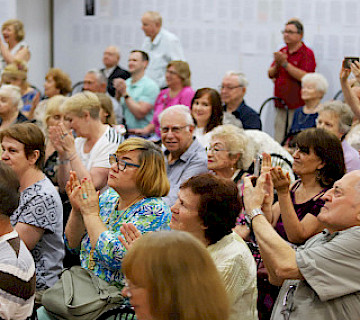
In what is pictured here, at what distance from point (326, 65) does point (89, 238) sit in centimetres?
507

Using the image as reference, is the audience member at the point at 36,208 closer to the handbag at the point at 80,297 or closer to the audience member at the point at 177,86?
the handbag at the point at 80,297

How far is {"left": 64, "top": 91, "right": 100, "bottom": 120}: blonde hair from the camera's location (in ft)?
14.7

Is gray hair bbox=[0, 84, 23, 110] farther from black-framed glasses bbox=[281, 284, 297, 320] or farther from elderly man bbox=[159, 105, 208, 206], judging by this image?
black-framed glasses bbox=[281, 284, 297, 320]

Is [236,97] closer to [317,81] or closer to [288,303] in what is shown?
[317,81]

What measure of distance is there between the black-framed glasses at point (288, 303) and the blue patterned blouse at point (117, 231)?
617 millimetres

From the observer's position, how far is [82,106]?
14.7 ft

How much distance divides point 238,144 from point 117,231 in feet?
4.66

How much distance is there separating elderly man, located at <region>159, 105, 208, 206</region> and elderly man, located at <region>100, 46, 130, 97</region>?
369cm

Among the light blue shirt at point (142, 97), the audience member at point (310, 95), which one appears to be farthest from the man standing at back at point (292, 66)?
the light blue shirt at point (142, 97)

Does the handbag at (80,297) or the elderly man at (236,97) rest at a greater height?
the elderly man at (236,97)

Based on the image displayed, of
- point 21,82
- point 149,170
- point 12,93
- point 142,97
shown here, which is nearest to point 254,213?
point 149,170

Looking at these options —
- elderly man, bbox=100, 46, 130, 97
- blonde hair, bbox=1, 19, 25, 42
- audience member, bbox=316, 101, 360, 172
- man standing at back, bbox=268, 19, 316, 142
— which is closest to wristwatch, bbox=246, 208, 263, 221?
audience member, bbox=316, 101, 360, 172

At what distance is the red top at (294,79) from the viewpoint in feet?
23.1

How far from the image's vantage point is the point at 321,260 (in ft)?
7.64
